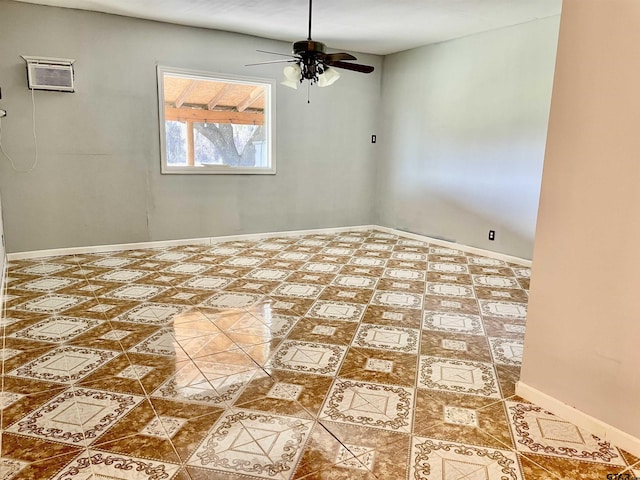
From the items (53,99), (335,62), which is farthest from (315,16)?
(53,99)

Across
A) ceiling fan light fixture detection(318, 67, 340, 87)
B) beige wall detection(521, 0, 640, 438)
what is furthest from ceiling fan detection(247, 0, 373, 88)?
beige wall detection(521, 0, 640, 438)

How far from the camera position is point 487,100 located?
498 cm

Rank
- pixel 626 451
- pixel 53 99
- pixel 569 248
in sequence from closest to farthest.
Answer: pixel 626 451 → pixel 569 248 → pixel 53 99

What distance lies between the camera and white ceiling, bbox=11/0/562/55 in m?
4.06

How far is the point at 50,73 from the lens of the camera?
4348 mm

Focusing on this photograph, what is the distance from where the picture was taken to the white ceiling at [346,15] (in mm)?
4059

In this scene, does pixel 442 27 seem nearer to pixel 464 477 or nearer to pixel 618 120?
pixel 618 120

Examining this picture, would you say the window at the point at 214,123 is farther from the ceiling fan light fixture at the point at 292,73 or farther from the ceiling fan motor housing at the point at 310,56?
the ceiling fan motor housing at the point at 310,56

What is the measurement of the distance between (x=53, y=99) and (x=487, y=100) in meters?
4.71

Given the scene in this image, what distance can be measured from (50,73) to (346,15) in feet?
10.0

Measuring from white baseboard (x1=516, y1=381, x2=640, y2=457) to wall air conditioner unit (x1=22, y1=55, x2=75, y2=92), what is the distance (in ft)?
15.9

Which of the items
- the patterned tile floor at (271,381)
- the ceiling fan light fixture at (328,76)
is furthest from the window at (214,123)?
the ceiling fan light fixture at (328,76)

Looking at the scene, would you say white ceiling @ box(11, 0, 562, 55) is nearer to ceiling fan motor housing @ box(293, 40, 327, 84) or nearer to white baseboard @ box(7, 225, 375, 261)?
ceiling fan motor housing @ box(293, 40, 327, 84)

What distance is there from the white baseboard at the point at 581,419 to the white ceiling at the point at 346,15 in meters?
3.45
